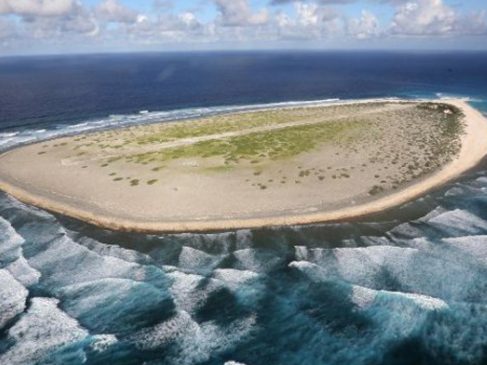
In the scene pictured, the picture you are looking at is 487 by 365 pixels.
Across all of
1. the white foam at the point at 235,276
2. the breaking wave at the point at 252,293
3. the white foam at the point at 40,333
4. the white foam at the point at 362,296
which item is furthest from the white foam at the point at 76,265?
the white foam at the point at 362,296

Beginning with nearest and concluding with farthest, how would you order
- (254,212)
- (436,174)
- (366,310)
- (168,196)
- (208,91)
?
1. (366,310)
2. (254,212)
3. (168,196)
4. (436,174)
5. (208,91)

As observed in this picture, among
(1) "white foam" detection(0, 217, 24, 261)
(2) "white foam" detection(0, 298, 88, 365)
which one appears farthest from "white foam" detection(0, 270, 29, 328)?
(1) "white foam" detection(0, 217, 24, 261)

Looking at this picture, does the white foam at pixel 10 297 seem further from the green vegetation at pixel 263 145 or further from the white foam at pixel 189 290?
the green vegetation at pixel 263 145

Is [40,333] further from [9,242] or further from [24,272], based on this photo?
[9,242]

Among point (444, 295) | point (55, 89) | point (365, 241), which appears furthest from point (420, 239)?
point (55, 89)

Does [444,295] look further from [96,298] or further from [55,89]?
[55,89]

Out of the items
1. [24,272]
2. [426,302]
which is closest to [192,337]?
[426,302]

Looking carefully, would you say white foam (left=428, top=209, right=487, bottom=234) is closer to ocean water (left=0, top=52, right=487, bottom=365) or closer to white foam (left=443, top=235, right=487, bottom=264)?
ocean water (left=0, top=52, right=487, bottom=365)
